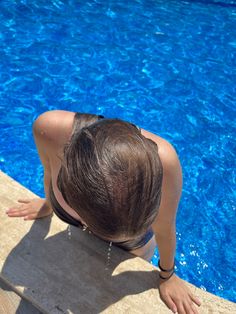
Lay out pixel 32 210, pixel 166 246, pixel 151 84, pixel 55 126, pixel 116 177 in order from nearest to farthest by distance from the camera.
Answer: pixel 116 177, pixel 55 126, pixel 166 246, pixel 32 210, pixel 151 84

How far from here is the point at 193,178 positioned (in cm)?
459

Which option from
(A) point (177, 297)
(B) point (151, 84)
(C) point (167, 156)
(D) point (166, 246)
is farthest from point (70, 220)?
(B) point (151, 84)

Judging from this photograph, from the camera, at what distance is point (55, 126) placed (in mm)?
1998

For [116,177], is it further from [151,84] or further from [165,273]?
[151,84]

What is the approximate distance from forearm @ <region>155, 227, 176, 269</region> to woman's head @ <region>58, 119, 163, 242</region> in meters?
0.56

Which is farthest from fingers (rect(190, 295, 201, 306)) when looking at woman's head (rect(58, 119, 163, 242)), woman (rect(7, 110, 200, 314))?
woman's head (rect(58, 119, 163, 242))

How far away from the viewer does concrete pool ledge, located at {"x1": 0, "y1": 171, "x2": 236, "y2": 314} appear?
7.24 ft

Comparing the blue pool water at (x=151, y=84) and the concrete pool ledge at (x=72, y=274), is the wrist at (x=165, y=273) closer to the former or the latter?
the concrete pool ledge at (x=72, y=274)

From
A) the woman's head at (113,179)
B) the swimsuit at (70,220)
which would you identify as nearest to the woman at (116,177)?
the woman's head at (113,179)

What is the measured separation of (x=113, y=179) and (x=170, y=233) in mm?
774

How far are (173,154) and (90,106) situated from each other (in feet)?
12.5

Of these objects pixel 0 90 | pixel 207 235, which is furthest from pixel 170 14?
pixel 207 235

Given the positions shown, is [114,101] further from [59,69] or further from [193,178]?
[193,178]

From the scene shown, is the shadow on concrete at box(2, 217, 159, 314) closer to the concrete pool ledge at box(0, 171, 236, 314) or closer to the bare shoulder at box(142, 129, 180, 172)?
the concrete pool ledge at box(0, 171, 236, 314)
